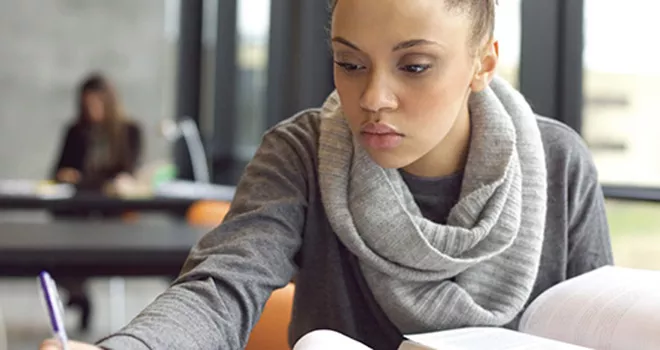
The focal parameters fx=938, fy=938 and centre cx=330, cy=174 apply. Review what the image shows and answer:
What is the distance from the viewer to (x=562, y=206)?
1.27m

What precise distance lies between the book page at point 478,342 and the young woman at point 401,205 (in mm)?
164

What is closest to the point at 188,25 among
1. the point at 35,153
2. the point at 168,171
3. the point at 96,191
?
the point at 35,153

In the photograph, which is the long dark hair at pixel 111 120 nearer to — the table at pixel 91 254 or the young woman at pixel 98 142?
the young woman at pixel 98 142

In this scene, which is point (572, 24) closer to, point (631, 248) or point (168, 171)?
point (631, 248)

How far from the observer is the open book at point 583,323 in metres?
0.88

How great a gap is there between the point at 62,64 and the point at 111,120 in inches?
73.6

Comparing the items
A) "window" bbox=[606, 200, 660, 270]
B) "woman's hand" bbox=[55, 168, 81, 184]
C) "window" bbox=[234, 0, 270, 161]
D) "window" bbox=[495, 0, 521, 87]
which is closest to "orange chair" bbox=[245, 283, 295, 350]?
"window" bbox=[606, 200, 660, 270]

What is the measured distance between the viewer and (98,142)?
18.5 feet

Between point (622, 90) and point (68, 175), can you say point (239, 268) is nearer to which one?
point (622, 90)

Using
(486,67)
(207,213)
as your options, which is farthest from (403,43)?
(207,213)

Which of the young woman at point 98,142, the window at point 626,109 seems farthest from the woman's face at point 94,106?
the window at point 626,109

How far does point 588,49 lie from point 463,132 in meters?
2.10

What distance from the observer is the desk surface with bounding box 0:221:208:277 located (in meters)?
2.42

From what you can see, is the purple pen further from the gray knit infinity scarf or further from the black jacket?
the black jacket
